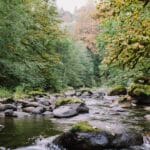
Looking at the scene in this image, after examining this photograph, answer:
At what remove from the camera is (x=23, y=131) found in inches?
404

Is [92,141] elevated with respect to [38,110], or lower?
lower

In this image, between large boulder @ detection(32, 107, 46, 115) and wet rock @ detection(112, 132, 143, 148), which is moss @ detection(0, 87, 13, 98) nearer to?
large boulder @ detection(32, 107, 46, 115)

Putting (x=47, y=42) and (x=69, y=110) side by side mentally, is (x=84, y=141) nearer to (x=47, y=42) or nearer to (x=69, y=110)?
(x=69, y=110)

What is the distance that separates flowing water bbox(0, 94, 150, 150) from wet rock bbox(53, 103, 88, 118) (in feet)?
0.97

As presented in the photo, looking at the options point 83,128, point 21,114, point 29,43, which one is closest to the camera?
point 83,128

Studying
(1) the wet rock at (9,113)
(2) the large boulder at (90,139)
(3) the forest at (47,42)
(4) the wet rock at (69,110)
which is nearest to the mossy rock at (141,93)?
(3) the forest at (47,42)

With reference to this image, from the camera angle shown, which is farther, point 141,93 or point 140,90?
point 140,90

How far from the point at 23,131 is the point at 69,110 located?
4142 millimetres

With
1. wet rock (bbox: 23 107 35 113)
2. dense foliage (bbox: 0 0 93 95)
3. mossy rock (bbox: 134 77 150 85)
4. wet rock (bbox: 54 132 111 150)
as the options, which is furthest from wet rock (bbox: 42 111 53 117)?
mossy rock (bbox: 134 77 150 85)

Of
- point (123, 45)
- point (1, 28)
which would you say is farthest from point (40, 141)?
point (1, 28)

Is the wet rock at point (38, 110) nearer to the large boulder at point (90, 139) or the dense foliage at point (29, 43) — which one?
the large boulder at point (90, 139)

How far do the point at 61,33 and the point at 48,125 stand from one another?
20.1 metres

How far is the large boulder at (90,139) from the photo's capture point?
8.31 m

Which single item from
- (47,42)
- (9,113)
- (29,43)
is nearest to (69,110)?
(9,113)
